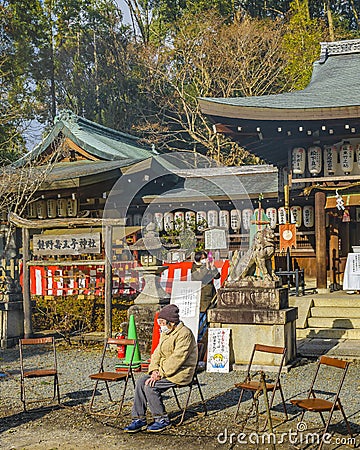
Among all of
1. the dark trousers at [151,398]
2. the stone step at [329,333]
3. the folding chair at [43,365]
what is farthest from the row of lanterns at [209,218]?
the dark trousers at [151,398]

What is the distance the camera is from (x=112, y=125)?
3291cm

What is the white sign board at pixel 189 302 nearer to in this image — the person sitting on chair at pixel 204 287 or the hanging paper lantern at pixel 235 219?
the person sitting on chair at pixel 204 287

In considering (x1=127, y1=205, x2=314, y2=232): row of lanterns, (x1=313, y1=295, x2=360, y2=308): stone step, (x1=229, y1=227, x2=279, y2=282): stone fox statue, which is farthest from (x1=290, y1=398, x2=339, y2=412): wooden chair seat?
(x1=127, y1=205, x2=314, y2=232): row of lanterns

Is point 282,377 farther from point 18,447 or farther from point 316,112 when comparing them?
point 316,112

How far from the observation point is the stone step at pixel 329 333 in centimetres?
1168

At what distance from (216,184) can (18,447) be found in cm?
1518

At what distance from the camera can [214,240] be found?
1892cm

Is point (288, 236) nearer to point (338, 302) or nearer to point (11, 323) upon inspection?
point (338, 302)

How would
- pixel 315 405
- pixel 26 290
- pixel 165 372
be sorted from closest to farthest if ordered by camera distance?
pixel 315 405
pixel 165 372
pixel 26 290

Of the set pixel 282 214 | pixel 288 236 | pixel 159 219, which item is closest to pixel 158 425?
pixel 288 236

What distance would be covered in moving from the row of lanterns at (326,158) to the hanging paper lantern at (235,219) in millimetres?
4099

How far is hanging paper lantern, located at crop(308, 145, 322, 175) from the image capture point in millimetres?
15094

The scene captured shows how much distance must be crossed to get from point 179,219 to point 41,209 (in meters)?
4.35

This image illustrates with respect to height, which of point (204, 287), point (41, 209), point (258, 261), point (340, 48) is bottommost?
point (204, 287)
